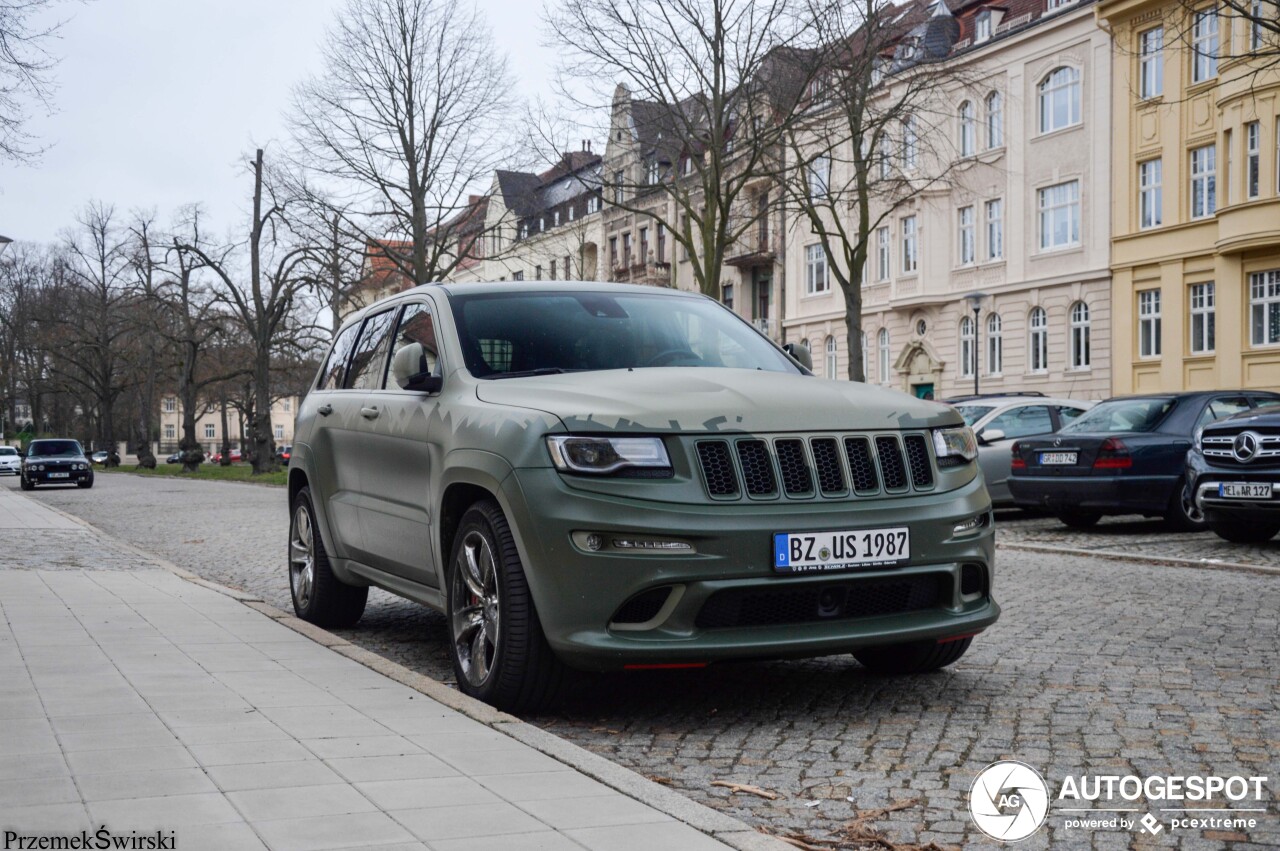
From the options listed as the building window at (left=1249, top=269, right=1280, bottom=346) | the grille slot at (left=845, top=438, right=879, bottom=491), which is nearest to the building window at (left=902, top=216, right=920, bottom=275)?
the building window at (left=1249, top=269, right=1280, bottom=346)

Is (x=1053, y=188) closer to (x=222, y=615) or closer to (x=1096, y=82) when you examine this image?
(x=1096, y=82)

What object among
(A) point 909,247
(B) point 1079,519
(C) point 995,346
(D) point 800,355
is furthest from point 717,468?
(A) point 909,247

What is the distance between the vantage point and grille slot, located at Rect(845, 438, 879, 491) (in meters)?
5.34

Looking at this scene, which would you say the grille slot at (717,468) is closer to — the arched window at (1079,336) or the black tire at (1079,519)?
the black tire at (1079,519)

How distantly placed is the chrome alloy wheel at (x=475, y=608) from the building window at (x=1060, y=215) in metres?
35.9

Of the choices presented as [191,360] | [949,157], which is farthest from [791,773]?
[191,360]

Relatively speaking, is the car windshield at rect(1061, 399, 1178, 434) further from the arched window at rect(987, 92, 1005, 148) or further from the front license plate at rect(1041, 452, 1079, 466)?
the arched window at rect(987, 92, 1005, 148)

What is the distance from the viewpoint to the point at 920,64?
95.0 ft

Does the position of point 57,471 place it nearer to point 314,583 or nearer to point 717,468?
point 314,583

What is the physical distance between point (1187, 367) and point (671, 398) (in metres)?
33.2

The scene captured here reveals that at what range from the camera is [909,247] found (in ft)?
152

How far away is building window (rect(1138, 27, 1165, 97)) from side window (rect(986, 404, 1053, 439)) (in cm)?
2121

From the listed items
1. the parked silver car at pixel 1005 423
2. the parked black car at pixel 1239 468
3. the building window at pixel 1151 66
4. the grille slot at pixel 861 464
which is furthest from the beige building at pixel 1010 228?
the grille slot at pixel 861 464

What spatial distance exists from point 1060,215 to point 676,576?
3721cm
